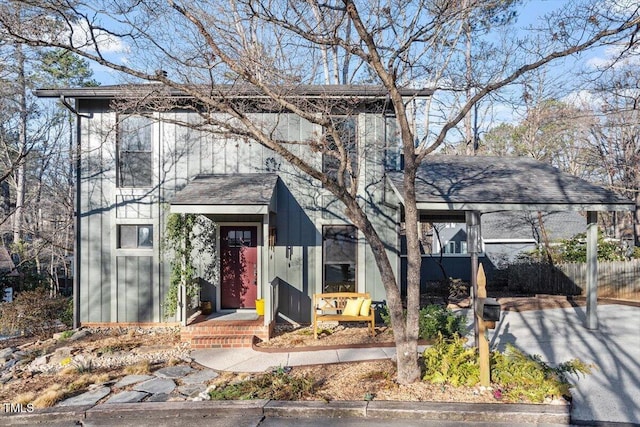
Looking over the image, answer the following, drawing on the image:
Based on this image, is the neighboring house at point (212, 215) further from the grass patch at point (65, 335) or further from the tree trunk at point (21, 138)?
the tree trunk at point (21, 138)

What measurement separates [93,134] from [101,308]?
393 centimetres

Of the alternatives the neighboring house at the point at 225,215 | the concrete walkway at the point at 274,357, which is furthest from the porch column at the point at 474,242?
the neighboring house at the point at 225,215

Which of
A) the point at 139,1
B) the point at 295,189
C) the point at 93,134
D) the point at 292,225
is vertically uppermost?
the point at 139,1

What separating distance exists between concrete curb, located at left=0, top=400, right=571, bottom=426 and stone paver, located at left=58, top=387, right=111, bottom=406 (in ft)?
0.59

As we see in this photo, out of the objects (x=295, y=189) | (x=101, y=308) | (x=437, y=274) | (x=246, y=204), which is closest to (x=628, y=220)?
(x=437, y=274)

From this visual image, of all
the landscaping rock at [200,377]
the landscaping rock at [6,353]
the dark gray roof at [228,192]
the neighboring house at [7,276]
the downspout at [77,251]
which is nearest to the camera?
the landscaping rock at [200,377]

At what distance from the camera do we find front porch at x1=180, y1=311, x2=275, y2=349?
815 centimetres

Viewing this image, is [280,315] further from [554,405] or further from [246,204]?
[554,405]

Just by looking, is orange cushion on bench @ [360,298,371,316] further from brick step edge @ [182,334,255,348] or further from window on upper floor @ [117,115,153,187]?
window on upper floor @ [117,115,153,187]

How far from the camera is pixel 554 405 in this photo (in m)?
4.99

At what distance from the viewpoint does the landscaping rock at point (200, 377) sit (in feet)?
20.7

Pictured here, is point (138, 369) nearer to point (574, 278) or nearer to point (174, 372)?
point (174, 372)

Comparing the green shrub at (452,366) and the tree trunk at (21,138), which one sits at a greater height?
the tree trunk at (21,138)

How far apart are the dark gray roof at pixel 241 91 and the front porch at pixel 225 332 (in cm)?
443
